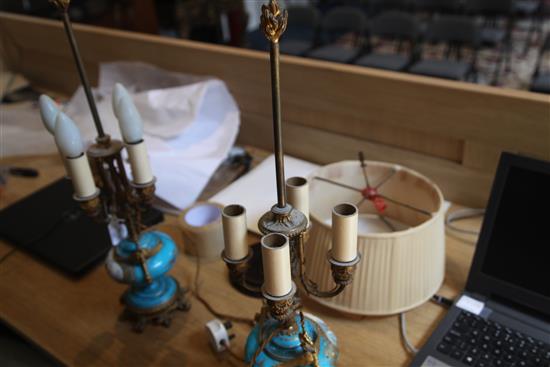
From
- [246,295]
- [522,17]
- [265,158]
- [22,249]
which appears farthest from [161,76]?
[522,17]

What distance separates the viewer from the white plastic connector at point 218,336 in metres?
0.74

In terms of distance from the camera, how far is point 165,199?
110 centimetres

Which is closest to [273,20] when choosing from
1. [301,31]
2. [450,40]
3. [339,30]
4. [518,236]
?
[518,236]

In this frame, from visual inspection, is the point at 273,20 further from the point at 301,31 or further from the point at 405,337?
the point at 301,31

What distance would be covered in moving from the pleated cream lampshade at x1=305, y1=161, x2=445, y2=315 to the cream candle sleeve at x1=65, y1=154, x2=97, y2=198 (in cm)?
34

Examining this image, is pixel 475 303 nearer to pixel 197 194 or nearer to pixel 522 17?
pixel 197 194

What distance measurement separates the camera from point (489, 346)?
69 cm

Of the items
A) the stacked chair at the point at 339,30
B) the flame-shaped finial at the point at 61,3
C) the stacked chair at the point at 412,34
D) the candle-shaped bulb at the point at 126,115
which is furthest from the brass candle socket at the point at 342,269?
the stacked chair at the point at 339,30

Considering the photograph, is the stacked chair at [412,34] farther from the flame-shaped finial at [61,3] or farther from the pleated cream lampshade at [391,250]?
the flame-shaped finial at [61,3]

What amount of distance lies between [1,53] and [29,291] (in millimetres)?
1514

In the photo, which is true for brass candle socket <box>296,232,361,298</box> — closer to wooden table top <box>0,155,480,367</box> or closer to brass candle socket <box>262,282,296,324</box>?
brass candle socket <box>262,282,296,324</box>

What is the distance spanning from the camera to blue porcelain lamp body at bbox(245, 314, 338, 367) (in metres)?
0.61

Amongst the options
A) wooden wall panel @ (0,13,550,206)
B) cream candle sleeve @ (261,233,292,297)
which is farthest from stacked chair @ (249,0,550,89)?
cream candle sleeve @ (261,233,292,297)

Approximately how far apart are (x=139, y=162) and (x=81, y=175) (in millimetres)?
83
